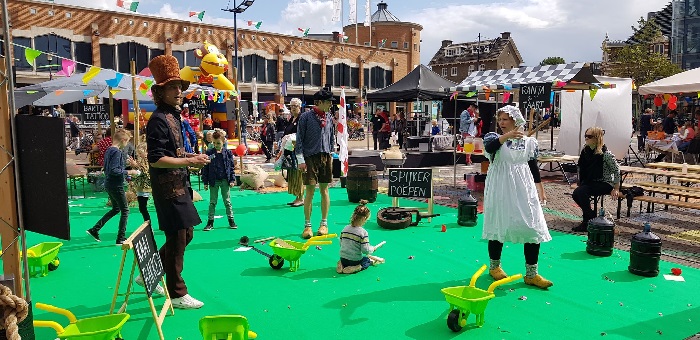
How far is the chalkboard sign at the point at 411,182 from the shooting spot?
866 cm

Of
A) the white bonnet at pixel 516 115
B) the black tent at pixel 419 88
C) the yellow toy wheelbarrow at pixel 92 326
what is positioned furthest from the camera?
the black tent at pixel 419 88

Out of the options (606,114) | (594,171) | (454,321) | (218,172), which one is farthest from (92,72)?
(606,114)

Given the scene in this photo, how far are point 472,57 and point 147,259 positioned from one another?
73824mm

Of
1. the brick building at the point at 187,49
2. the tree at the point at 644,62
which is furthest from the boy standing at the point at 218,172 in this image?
the tree at the point at 644,62

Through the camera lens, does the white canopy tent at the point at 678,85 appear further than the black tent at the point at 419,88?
No

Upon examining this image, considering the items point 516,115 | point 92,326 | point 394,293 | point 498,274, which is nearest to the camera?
point 92,326

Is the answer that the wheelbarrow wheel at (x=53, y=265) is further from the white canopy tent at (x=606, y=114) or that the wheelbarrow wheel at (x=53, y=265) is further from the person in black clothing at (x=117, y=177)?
the white canopy tent at (x=606, y=114)

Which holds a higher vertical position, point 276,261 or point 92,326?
point 92,326

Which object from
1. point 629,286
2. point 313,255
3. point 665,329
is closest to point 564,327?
point 665,329

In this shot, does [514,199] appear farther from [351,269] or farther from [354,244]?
[351,269]

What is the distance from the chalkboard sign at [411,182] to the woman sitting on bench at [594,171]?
88.7 inches

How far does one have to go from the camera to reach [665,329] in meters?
4.35

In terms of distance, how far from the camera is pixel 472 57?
7362 centimetres

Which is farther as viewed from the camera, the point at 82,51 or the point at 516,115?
the point at 82,51
